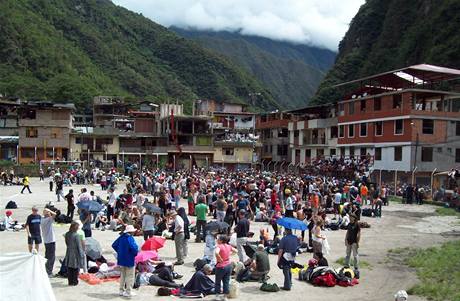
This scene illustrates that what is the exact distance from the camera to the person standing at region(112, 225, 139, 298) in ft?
36.9

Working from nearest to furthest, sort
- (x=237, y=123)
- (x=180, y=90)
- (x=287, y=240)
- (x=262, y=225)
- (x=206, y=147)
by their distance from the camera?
(x=287, y=240) < (x=262, y=225) < (x=206, y=147) < (x=237, y=123) < (x=180, y=90)

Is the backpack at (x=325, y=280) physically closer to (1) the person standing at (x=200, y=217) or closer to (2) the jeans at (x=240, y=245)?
(2) the jeans at (x=240, y=245)

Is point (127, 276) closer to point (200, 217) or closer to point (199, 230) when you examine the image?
point (200, 217)

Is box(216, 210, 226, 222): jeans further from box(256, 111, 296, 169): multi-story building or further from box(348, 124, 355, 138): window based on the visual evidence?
box(256, 111, 296, 169): multi-story building

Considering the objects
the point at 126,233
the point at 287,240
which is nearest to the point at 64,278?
the point at 126,233

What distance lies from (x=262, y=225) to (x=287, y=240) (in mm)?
10812

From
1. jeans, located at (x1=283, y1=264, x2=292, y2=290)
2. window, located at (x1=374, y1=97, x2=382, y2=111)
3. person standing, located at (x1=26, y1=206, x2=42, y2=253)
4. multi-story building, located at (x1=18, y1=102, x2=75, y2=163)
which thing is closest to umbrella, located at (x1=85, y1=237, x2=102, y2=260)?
person standing, located at (x1=26, y1=206, x2=42, y2=253)

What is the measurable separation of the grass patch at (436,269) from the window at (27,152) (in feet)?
175

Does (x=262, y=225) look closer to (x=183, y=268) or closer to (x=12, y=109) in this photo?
(x=183, y=268)

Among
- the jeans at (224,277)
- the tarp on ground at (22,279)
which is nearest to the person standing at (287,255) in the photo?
the jeans at (224,277)

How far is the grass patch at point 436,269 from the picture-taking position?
12.8 meters

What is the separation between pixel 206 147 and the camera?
68750 millimetres

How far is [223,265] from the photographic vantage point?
37.9ft

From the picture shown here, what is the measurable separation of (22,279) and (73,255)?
13.7ft
